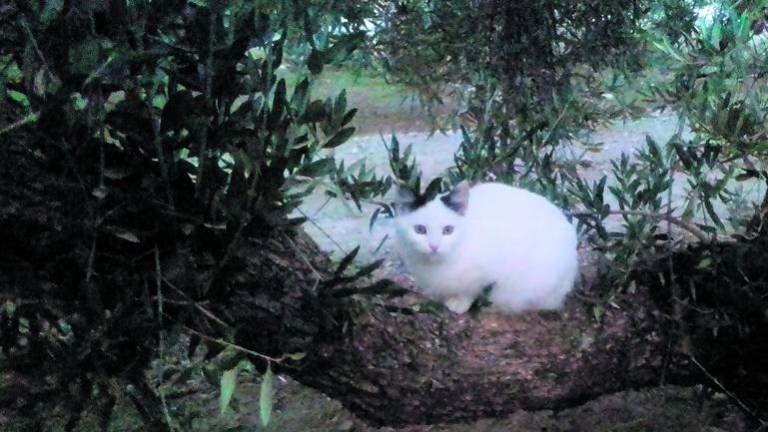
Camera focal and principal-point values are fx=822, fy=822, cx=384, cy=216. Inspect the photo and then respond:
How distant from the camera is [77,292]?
1322 mm

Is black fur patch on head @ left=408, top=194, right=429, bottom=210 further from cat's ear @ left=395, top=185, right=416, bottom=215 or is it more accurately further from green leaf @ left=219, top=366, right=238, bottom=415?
green leaf @ left=219, top=366, right=238, bottom=415

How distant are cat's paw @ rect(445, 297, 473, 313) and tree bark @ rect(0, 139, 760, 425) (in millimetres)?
23

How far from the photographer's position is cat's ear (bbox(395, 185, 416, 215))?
5.60 ft

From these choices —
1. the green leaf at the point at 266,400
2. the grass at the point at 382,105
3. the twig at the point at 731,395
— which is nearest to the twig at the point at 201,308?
the green leaf at the point at 266,400

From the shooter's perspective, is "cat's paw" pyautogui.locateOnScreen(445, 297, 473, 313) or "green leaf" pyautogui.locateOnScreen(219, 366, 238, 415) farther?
"cat's paw" pyautogui.locateOnScreen(445, 297, 473, 313)

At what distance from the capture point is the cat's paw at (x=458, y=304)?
1.70 m

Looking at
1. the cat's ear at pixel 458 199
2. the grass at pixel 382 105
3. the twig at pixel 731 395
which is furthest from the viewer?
the grass at pixel 382 105

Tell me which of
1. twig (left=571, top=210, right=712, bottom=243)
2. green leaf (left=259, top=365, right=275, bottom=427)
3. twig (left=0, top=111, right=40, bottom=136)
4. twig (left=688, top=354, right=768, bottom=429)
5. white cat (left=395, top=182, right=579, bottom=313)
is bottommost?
green leaf (left=259, top=365, right=275, bottom=427)

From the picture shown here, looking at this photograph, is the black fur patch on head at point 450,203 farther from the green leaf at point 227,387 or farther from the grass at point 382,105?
the green leaf at point 227,387

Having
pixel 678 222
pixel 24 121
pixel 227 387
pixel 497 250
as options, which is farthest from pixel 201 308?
pixel 678 222

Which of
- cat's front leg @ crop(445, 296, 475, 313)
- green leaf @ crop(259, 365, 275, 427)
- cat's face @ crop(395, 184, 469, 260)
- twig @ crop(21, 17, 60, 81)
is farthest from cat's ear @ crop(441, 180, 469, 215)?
twig @ crop(21, 17, 60, 81)

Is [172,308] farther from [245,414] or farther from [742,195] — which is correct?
[742,195]

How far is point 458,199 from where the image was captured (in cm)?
166

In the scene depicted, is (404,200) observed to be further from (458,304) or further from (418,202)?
(458,304)
